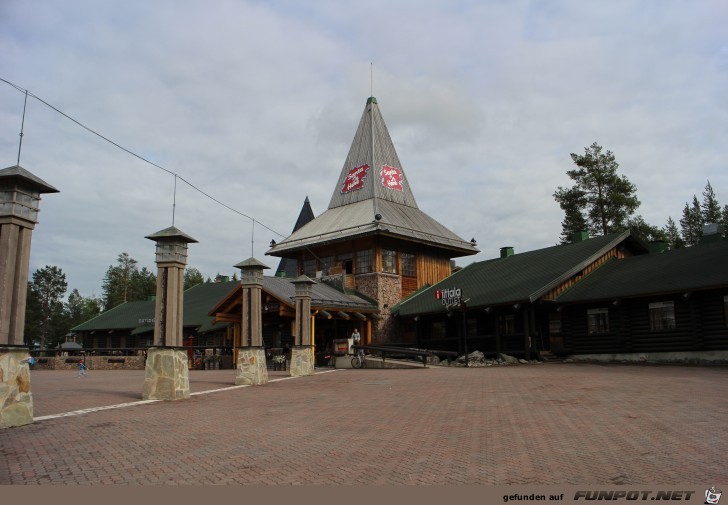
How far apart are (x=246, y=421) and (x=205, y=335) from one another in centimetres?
2876

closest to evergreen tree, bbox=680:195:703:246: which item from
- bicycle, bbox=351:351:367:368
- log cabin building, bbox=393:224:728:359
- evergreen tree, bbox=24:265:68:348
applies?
log cabin building, bbox=393:224:728:359

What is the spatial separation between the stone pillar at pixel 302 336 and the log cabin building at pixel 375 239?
9.72 metres

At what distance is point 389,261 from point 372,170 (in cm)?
686

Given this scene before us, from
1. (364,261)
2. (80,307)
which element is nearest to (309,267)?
(364,261)

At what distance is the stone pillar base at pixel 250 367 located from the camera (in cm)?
1653

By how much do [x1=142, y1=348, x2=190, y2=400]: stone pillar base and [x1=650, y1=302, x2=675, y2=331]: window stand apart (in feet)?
60.1

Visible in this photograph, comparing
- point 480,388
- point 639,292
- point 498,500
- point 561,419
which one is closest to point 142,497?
point 498,500

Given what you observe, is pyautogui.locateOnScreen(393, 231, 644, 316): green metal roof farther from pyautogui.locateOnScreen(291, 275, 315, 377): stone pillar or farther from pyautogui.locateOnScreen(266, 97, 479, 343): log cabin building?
pyautogui.locateOnScreen(291, 275, 315, 377): stone pillar

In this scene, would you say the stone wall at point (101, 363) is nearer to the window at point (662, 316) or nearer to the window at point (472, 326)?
the window at point (472, 326)

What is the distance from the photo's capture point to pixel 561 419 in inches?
350

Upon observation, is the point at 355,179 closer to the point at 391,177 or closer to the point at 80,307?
the point at 391,177

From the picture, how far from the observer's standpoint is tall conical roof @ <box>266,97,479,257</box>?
104 ft

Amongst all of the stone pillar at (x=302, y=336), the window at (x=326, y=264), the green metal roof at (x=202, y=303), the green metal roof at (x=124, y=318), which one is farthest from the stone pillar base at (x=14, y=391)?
the green metal roof at (x=124, y=318)

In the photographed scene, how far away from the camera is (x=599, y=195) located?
42.0m
